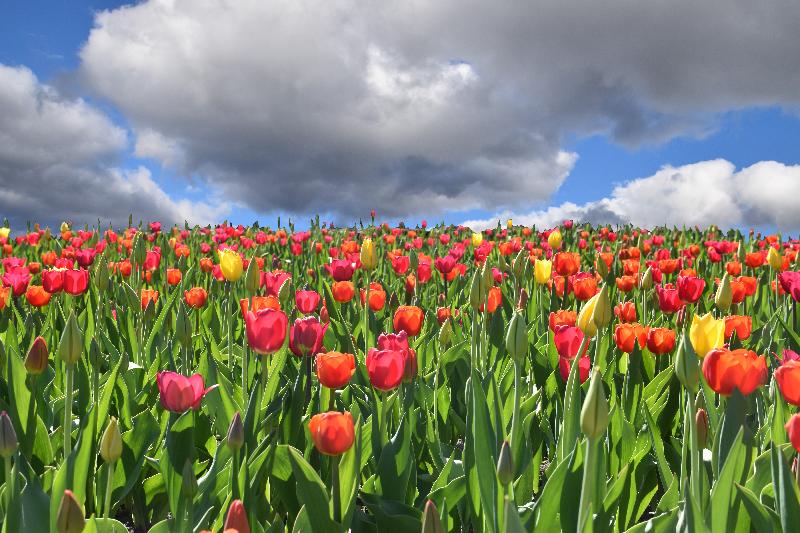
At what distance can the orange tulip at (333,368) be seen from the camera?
1.84m

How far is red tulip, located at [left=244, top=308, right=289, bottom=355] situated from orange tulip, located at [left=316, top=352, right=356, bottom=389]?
238 mm

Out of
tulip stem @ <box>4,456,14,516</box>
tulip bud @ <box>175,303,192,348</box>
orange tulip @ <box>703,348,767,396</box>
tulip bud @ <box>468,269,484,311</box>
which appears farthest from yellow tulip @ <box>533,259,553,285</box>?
tulip stem @ <box>4,456,14,516</box>

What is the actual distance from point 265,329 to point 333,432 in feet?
2.20

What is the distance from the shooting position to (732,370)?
1.61 meters

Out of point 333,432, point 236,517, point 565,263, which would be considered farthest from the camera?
point 565,263

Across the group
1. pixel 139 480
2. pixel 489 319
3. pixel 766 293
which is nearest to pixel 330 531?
pixel 139 480

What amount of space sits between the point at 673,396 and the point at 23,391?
7.73 feet

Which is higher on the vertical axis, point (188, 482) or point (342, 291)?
point (342, 291)

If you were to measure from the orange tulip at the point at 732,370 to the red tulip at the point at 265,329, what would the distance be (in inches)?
47.4

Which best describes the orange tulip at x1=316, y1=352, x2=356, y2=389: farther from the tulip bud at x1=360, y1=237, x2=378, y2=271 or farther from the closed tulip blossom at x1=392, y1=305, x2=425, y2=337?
the tulip bud at x1=360, y1=237, x2=378, y2=271

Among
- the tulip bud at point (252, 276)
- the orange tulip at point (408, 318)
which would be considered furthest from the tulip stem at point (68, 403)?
the orange tulip at point (408, 318)

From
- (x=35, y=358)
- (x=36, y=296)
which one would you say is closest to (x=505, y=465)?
(x=35, y=358)

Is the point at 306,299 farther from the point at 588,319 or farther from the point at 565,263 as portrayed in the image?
the point at 565,263

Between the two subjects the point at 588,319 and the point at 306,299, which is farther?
the point at 306,299
